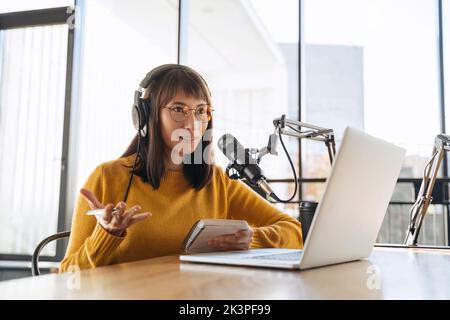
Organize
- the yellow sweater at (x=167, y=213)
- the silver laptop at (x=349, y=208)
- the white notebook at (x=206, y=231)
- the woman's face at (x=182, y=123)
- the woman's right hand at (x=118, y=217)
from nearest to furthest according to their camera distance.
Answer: the silver laptop at (x=349, y=208)
the woman's right hand at (x=118, y=217)
the white notebook at (x=206, y=231)
the yellow sweater at (x=167, y=213)
the woman's face at (x=182, y=123)

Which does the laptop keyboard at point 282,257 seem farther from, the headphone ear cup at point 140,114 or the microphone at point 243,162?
the headphone ear cup at point 140,114

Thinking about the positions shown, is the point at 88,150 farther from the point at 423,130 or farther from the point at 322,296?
the point at 322,296

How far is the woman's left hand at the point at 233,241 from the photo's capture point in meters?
1.15

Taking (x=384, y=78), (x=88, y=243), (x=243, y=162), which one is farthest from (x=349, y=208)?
(x=384, y=78)

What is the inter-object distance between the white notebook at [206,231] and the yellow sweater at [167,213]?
187 millimetres

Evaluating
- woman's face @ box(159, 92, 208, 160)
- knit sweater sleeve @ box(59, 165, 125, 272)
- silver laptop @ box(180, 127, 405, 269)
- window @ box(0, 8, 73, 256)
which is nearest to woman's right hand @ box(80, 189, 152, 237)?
knit sweater sleeve @ box(59, 165, 125, 272)

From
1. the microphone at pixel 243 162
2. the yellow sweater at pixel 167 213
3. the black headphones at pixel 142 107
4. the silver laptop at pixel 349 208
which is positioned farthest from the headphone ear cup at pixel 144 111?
the silver laptop at pixel 349 208

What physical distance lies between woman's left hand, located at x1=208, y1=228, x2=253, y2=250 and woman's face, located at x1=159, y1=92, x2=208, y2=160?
395 mm

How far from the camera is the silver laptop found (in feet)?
2.63

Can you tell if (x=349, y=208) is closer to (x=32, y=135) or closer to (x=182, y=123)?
(x=182, y=123)

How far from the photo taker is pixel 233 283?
29.1 inches

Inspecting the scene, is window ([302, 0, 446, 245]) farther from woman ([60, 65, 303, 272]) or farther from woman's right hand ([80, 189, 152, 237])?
woman's right hand ([80, 189, 152, 237])

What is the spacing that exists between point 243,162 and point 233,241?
0.20m
